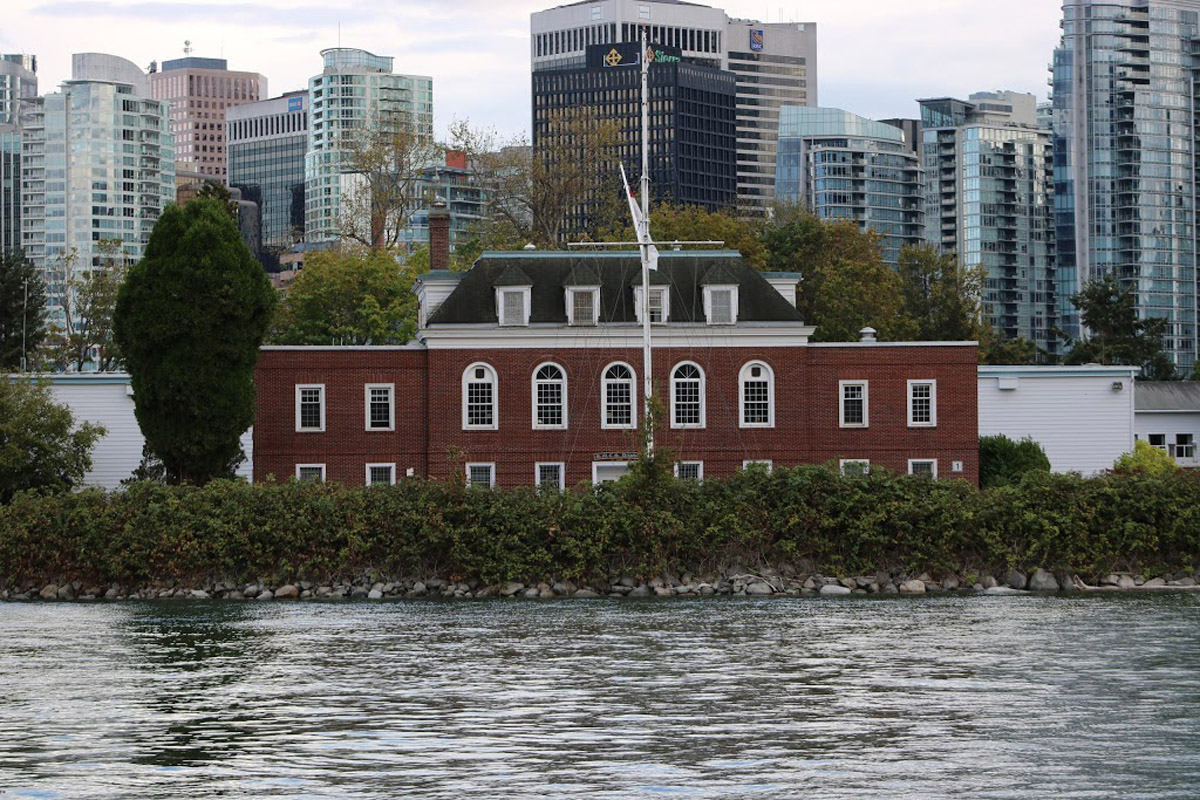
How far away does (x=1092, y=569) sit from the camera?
5869 cm

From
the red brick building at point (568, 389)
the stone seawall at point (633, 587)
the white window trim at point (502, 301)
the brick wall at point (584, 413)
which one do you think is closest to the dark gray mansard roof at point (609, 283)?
the red brick building at point (568, 389)

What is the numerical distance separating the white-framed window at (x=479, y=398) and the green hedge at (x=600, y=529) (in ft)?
39.8

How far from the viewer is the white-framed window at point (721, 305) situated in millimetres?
71125

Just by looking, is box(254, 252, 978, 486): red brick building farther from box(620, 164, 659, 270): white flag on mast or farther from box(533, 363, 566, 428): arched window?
box(620, 164, 659, 270): white flag on mast

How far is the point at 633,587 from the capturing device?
57.5 metres

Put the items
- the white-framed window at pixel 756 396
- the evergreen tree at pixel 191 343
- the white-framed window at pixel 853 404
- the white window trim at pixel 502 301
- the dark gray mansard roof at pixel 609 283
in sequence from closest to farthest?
the evergreen tree at pixel 191 343, the white window trim at pixel 502 301, the dark gray mansard roof at pixel 609 283, the white-framed window at pixel 756 396, the white-framed window at pixel 853 404

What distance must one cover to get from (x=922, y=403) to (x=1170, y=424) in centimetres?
3257

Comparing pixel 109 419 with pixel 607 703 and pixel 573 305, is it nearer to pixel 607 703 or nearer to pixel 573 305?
pixel 573 305

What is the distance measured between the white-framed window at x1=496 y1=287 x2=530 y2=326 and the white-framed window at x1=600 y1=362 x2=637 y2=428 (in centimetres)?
369

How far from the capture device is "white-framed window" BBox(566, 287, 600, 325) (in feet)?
232

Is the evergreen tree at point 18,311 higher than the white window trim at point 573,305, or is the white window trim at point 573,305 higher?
the evergreen tree at point 18,311

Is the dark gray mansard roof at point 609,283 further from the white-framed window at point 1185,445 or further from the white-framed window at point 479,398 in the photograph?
the white-framed window at point 1185,445

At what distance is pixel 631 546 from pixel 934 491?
946 centimetres

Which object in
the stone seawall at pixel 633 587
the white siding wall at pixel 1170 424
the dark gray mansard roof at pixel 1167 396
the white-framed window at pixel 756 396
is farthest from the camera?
the dark gray mansard roof at pixel 1167 396
